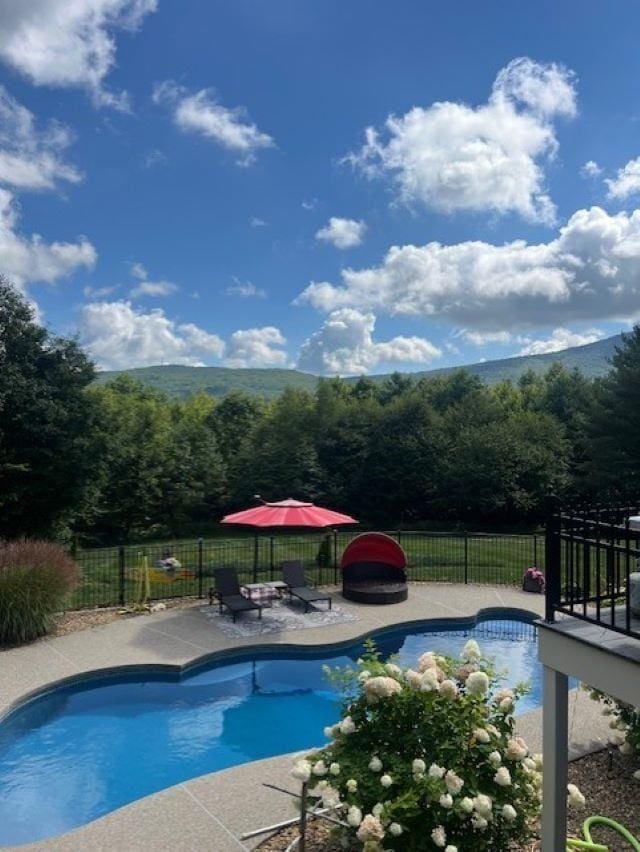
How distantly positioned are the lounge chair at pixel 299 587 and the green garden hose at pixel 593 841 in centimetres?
749

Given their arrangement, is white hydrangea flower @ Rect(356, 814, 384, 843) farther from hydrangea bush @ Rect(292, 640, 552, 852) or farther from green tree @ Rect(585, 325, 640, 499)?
green tree @ Rect(585, 325, 640, 499)

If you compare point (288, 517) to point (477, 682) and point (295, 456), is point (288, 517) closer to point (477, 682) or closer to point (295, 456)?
point (477, 682)

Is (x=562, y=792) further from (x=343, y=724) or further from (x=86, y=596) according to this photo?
(x=86, y=596)

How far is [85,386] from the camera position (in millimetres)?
21094

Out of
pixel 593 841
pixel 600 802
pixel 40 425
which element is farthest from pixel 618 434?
pixel 593 841

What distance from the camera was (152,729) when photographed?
820 cm

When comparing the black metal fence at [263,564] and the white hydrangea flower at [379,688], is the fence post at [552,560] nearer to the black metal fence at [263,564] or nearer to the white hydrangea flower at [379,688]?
the white hydrangea flower at [379,688]

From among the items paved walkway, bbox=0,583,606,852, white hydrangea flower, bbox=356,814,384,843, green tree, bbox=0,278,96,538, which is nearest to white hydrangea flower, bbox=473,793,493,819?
white hydrangea flower, bbox=356,814,384,843

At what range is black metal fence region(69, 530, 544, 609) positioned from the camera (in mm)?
13512

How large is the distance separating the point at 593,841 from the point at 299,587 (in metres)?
8.59

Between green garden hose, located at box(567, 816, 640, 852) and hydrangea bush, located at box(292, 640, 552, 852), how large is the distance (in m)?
0.32

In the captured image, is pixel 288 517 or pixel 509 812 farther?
pixel 288 517

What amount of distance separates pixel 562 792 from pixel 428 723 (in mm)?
916

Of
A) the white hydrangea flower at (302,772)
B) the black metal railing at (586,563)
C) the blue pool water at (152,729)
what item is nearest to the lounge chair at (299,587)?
the blue pool water at (152,729)
